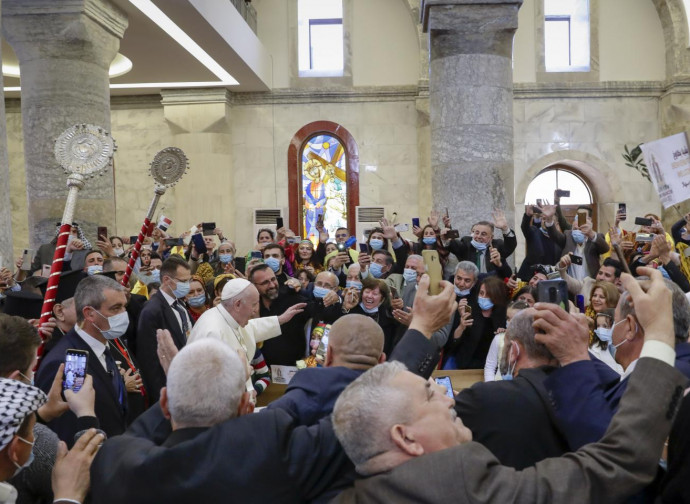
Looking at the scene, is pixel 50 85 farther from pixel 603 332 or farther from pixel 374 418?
pixel 374 418

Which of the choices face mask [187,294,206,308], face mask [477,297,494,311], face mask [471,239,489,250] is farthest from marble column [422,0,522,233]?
face mask [187,294,206,308]

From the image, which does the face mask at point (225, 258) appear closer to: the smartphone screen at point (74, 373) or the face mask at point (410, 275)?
the face mask at point (410, 275)

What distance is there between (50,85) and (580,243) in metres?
6.61

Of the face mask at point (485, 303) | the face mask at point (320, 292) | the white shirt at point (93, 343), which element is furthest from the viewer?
the face mask at point (320, 292)

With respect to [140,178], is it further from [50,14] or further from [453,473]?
[453,473]

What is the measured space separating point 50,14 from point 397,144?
29.5 feet

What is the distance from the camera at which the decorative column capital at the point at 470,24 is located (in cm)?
829

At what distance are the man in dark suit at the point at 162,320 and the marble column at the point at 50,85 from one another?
384 cm

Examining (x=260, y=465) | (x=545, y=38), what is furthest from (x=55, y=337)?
(x=545, y=38)

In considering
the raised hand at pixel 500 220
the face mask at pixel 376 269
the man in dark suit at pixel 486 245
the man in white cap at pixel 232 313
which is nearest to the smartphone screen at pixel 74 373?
the man in white cap at pixel 232 313

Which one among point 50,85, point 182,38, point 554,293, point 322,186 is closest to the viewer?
point 554,293

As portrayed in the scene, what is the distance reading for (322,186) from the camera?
54.6 ft

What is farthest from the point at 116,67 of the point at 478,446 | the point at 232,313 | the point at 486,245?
the point at 478,446

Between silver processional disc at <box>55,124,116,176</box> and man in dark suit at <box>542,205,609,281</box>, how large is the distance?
5702 mm
